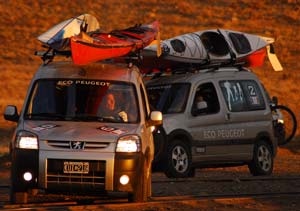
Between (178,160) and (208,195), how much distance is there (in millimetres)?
3121

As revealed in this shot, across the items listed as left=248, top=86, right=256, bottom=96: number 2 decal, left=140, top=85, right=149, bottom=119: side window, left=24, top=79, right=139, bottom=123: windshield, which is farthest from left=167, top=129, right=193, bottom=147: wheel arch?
left=24, top=79, right=139, bottom=123: windshield

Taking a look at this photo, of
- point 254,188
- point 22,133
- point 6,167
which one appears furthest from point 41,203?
point 6,167

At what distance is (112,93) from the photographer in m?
15.3

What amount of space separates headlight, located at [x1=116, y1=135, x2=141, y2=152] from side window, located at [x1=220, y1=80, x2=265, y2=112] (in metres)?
6.86

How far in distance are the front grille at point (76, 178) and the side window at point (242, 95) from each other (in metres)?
7.33

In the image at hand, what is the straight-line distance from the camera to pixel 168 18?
173 feet

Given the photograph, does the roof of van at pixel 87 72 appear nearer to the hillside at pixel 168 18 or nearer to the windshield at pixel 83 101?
the windshield at pixel 83 101

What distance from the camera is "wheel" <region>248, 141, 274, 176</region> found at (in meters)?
21.9

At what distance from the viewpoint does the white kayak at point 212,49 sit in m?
21.7

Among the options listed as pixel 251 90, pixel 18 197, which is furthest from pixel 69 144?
pixel 251 90

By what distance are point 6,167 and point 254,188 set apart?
685 centimetres

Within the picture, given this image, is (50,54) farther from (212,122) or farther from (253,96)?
(253,96)

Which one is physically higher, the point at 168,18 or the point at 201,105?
the point at 168,18

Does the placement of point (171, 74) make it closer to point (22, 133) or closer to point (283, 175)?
point (283, 175)
